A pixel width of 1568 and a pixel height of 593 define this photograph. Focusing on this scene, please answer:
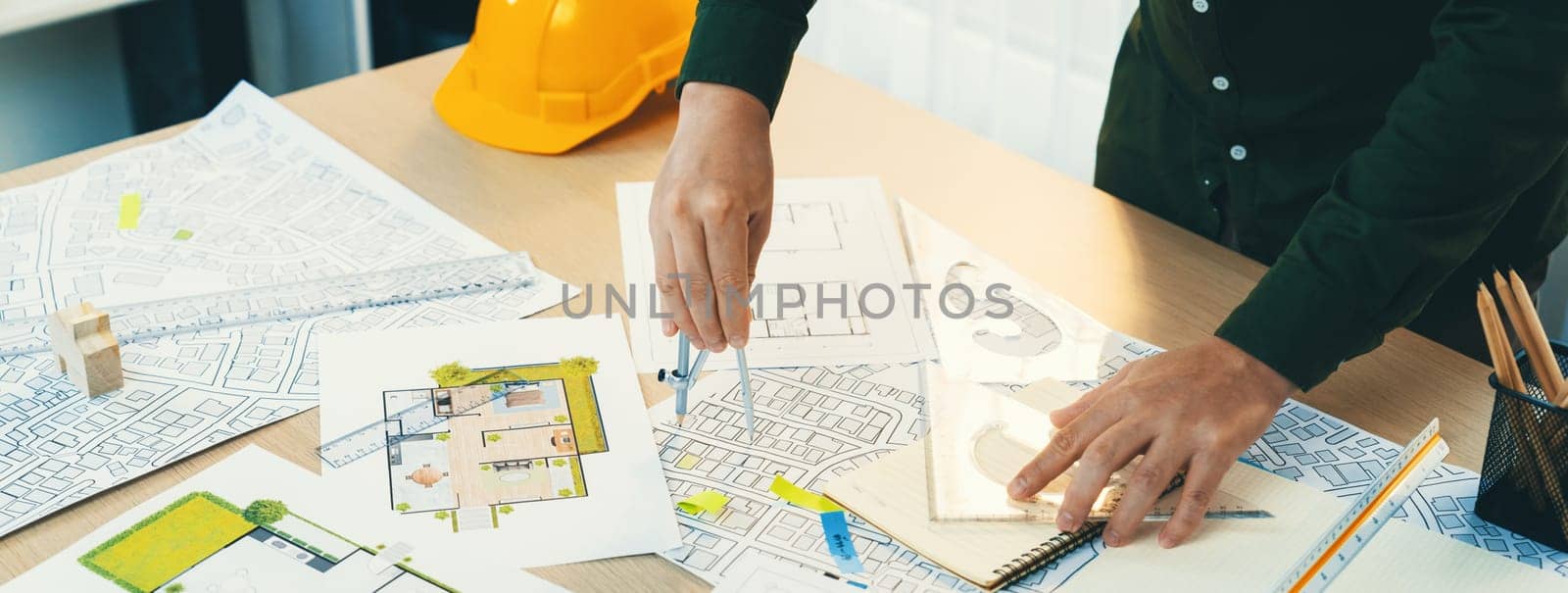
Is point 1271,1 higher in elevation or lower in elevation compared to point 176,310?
higher

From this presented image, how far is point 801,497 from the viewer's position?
3.06 ft

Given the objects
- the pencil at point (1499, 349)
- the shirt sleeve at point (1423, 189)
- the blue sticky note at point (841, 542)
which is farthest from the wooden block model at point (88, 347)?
the pencil at point (1499, 349)

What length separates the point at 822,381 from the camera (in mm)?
1071

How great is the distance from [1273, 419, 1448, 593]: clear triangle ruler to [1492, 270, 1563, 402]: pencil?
0.08 metres

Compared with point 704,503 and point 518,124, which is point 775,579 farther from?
point 518,124

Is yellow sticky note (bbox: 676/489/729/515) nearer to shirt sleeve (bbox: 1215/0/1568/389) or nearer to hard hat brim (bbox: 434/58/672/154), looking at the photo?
shirt sleeve (bbox: 1215/0/1568/389)

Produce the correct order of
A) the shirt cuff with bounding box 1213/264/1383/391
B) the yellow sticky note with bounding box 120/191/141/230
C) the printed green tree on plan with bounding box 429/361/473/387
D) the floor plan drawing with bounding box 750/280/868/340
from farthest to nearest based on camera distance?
the yellow sticky note with bounding box 120/191/141/230, the floor plan drawing with bounding box 750/280/868/340, the printed green tree on plan with bounding box 429/361/473/387, the shirt cuff with bounding box 1213/264/1383/391

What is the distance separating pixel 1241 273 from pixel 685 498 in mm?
613

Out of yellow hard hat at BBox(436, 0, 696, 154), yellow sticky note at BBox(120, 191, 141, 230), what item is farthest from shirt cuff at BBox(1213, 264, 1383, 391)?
yellow sticky note at BBox(120, 191, 141, 230)

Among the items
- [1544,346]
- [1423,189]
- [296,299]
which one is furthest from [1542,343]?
[296,299]

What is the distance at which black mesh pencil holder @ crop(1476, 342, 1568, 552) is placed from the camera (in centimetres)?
85

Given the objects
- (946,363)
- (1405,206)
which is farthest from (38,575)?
(1405,206)

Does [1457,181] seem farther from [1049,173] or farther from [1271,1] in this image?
[1049,173]

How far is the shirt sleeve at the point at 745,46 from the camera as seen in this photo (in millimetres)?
1085
